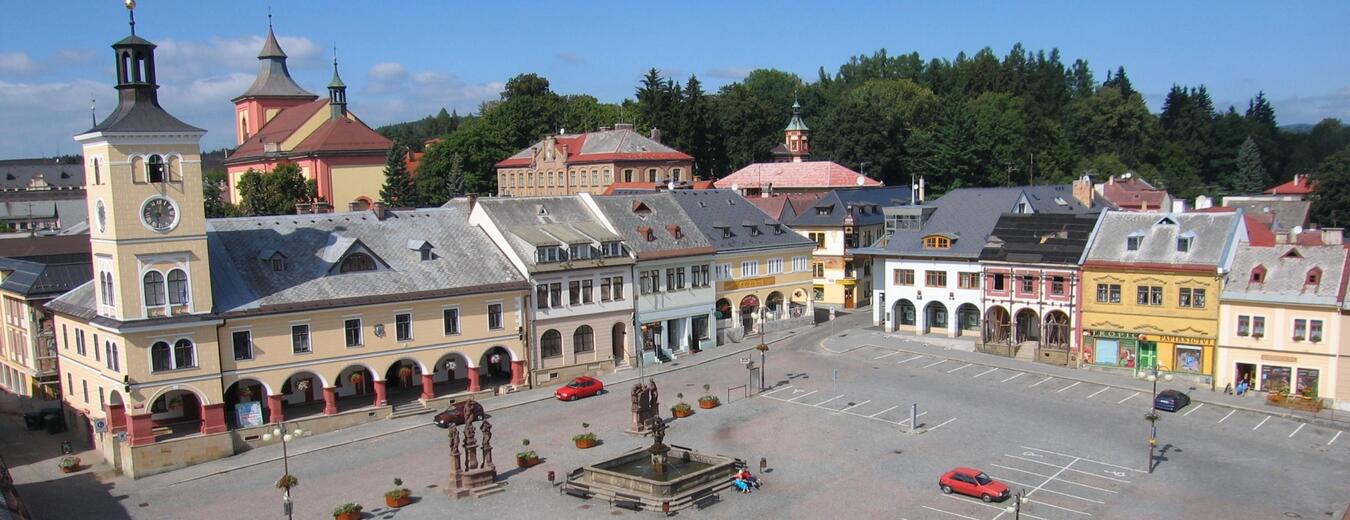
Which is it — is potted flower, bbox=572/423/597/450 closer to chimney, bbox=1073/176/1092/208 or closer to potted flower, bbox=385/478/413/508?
potted flower, bbox=385/478/413/508

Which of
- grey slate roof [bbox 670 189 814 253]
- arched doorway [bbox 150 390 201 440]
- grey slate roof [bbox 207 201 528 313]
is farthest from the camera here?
grey slate roof [bbox 670 189 814 253]

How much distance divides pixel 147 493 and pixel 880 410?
99.9 ft

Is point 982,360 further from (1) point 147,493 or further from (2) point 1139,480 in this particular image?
(1) point 147,493

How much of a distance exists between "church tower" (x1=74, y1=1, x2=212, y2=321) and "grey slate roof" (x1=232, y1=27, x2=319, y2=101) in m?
76.6

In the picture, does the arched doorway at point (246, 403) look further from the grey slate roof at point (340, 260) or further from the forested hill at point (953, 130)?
the forested hill at point (953, 130)

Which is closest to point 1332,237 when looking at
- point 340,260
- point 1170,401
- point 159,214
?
point 1170,401

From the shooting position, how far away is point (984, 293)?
197 feet

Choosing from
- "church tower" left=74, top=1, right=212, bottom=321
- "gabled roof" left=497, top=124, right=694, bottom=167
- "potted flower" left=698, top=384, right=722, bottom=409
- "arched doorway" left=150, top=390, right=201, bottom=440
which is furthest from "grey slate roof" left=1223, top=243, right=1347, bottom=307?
"gabled roof" left=497, top=124, right=694, bottom=167

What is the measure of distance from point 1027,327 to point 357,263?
122ft

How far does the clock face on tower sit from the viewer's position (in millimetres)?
43188

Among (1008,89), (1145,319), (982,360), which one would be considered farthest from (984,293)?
(1008,89)

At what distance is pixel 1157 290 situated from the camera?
52531 millimetres

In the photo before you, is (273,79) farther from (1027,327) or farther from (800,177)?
(1027,327)

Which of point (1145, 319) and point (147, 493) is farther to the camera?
point (1145, 319)
